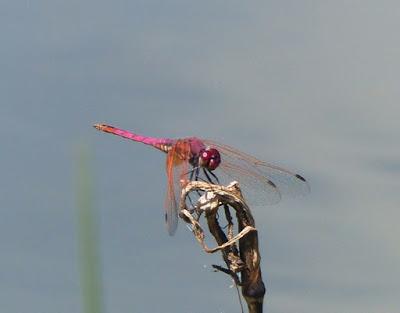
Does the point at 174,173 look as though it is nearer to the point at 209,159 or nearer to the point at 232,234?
the point at 209,159

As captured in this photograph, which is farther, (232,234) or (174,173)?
(174,173)

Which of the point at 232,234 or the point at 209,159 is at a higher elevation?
the point at 209,159

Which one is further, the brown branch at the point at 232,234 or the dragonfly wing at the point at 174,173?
the dragonfly wing at the point at 174,173

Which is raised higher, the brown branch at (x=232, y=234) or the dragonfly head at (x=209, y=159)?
the dragonfly head at (x=209, y=159)

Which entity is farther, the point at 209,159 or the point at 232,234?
the point at 209,159

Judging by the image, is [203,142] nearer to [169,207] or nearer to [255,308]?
[169,207]

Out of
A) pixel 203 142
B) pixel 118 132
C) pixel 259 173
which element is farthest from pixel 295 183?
pixel 118 132
